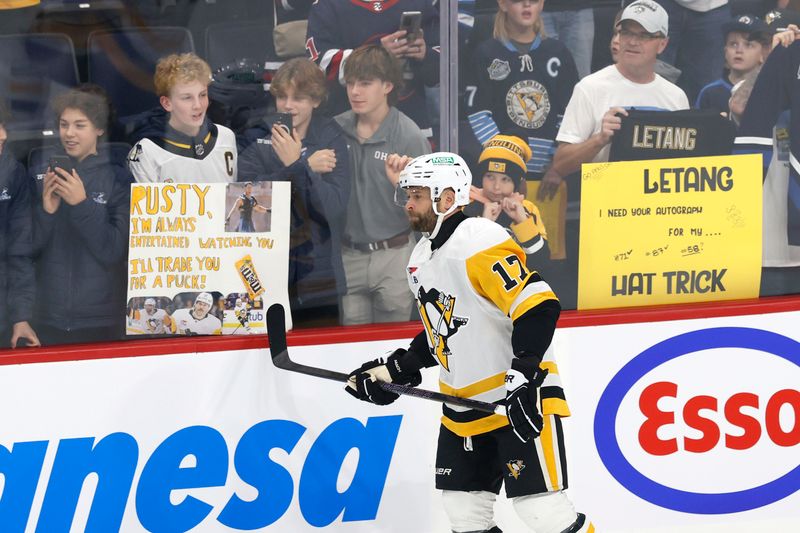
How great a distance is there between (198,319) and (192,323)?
0.08 ft

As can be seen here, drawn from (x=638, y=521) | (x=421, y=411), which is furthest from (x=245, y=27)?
(x=638, y=521)

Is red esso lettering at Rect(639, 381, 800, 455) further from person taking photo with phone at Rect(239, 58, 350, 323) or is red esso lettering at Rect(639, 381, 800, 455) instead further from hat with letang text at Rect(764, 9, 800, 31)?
hat with letang text at Rect(764, 9, 800, 31)

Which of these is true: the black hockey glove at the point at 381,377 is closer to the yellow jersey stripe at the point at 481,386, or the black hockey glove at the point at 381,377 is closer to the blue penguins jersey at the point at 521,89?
the yellow jersey stripe at the point at 481,386

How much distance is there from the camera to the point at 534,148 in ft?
13.3

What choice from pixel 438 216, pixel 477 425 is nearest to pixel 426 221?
pixel 438 216

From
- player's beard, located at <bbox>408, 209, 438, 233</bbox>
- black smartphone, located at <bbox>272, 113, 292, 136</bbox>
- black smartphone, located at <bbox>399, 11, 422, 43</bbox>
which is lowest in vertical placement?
player's beard, located at <bbox>408, 209, 438, 233</bbox>

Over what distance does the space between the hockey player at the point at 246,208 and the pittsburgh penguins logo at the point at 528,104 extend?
0.89 metres

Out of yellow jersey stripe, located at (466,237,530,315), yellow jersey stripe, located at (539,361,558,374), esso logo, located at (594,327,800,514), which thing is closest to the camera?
yellow jersey stripe, located at (466,237,530,315)

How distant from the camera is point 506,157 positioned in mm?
4043

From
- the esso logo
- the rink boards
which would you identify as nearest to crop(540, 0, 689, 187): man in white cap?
the rink boards

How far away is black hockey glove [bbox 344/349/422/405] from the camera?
141 inches

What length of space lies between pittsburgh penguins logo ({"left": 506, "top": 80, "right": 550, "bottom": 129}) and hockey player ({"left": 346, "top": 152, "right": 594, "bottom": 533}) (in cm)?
61

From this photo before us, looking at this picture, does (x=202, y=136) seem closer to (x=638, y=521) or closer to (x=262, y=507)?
(x=262, y=507)

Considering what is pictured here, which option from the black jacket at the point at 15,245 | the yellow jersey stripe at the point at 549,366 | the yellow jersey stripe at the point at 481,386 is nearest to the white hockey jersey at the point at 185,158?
the black jacket at the point at 15,245
